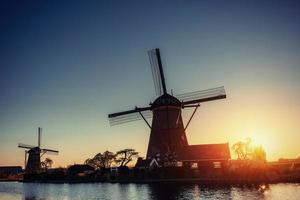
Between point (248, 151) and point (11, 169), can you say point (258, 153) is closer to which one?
point (248, 151)

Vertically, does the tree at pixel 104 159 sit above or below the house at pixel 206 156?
above

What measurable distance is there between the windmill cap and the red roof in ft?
29.1

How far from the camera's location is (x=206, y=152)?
5634cm

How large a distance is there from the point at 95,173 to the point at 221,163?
3714 cm

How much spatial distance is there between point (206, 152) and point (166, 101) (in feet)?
39.5

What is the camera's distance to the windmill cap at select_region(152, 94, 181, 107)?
56688 millimetres

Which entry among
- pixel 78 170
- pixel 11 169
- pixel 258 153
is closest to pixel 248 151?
pixel 258 153

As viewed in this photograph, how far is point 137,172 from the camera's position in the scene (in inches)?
2457

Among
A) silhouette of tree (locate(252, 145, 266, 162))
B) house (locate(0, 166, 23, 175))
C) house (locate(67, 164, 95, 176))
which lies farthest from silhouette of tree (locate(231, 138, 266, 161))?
house (locate(0, 166, 23, 175))

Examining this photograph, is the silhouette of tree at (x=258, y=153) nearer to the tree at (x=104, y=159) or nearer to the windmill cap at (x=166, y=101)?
the windmill cap at (x=166, y=101)

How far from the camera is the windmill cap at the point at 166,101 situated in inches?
2232

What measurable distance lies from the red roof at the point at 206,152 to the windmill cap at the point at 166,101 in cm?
888

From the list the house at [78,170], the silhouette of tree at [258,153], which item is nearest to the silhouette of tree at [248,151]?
the silhouette of tree at [258,153]

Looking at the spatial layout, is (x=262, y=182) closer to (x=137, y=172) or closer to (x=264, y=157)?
(x=264, y=157)
